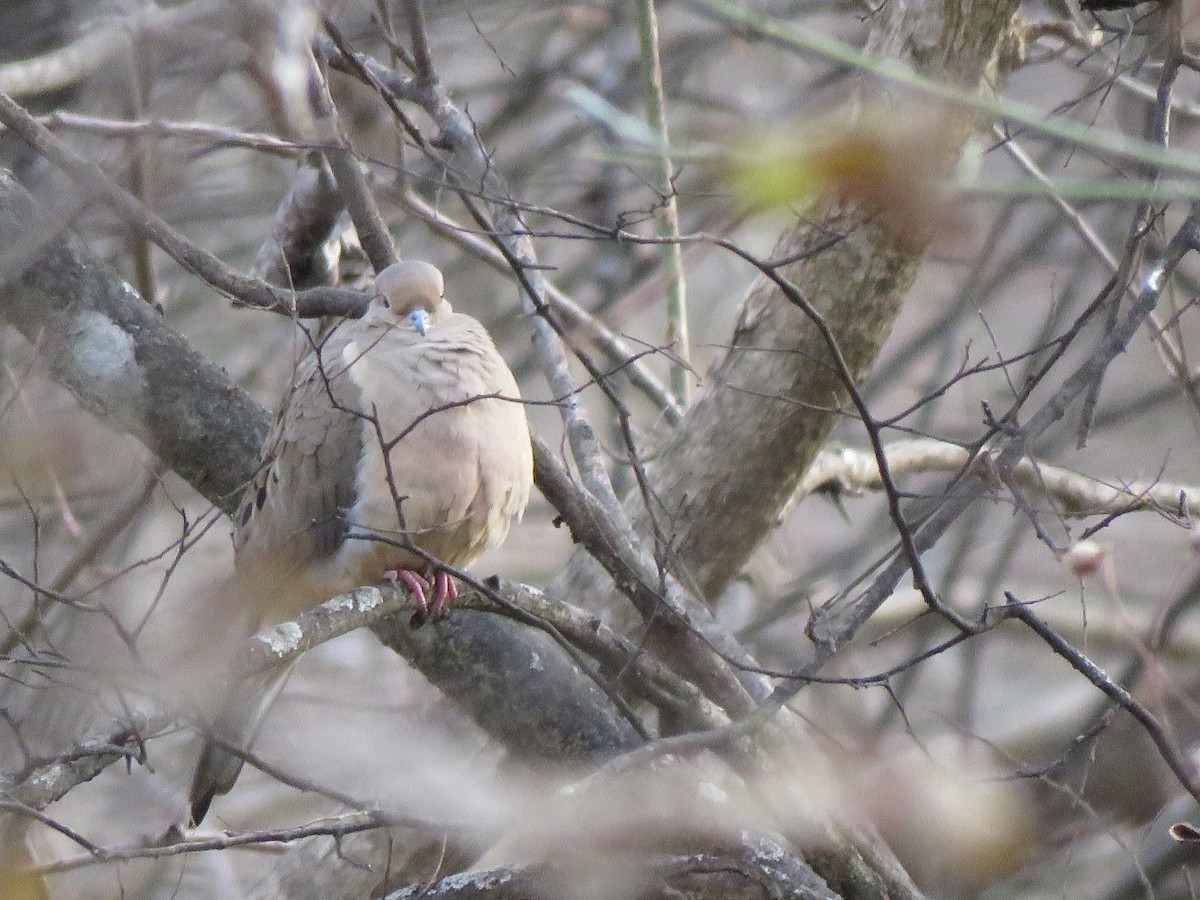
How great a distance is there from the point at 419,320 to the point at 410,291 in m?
0.12

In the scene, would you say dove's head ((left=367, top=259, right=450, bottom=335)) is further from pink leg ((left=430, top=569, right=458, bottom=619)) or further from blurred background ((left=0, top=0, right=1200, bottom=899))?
pink leg ((left=430, top=569, right=458, bottom=619))

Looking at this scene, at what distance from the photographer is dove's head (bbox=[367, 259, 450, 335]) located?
377cm

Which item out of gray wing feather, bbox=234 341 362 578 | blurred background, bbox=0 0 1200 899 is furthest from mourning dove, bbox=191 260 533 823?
blurred background, bbox=0 0 1200 899

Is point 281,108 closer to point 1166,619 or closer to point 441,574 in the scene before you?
point 441,574

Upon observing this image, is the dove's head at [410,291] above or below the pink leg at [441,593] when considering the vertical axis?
above

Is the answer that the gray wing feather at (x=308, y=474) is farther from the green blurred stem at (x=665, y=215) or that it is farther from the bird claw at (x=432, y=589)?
the green blurred stem at (x=665, y=215)

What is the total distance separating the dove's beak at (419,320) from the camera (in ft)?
12.1

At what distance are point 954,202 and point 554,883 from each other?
2.08 metres

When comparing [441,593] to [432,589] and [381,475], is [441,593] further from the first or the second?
[381,475]

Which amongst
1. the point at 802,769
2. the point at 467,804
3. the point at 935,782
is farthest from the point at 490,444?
the point at 935,782

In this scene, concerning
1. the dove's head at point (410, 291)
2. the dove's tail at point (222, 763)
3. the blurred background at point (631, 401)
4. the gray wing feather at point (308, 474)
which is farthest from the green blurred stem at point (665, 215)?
the dove's tail at point (222, 763)

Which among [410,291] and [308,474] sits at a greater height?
[410,291]

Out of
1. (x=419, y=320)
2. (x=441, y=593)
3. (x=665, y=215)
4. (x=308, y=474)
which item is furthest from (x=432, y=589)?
(x=665, y=215)

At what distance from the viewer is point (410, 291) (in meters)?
3.78
